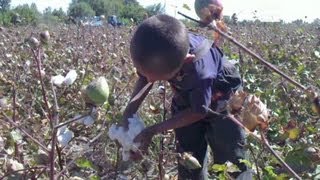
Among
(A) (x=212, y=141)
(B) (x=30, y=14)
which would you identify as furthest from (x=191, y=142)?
(B) (x=30, y=14)

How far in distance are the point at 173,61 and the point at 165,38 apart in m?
0.07

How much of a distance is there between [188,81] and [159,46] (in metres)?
0.39

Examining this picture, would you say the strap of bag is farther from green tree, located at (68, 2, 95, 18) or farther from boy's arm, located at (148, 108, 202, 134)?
green tree, located at (68, 2, 95, 18)

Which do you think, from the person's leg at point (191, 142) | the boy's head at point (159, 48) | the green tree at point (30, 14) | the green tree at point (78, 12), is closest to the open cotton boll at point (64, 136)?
the boy's head at point (159, 48)

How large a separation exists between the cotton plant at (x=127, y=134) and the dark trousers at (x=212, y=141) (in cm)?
60

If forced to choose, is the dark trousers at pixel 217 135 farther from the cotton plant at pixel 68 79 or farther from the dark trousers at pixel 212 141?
the cotton plant at pixel 68 79

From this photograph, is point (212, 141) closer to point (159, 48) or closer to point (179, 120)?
point (179, 120)

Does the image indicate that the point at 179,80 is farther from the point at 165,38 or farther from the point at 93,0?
the point at 93,0

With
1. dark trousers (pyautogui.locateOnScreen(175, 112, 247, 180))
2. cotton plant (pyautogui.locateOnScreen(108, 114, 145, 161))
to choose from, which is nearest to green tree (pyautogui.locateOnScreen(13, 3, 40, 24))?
dark trousers (pyautogui.locateOnScreen(175, 112, 247, 180))

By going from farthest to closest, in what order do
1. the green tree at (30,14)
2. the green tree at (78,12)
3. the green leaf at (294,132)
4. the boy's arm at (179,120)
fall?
the green tree at (30,14) < the green tree at (78,12) < the boy's arm at (179,120) < the green leaf at (294,132)

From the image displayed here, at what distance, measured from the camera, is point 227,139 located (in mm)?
2500

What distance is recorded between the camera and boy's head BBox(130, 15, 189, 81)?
1.69m

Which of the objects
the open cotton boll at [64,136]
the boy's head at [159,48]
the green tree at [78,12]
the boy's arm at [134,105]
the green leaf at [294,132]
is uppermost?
the green tree at [78,12]

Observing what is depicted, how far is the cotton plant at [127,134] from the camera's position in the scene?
1783 mm
